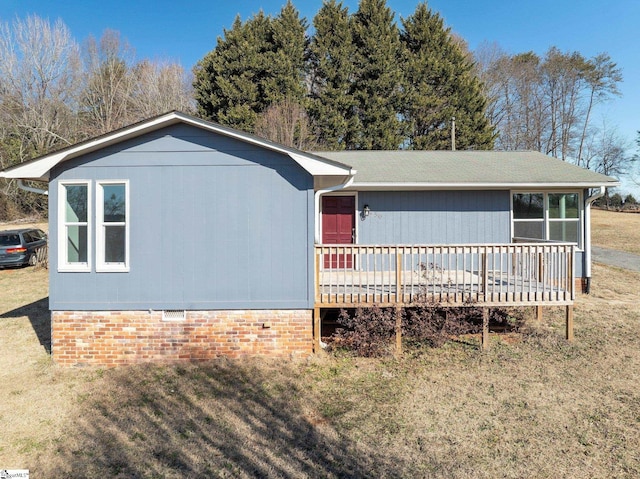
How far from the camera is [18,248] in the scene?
14906 mm

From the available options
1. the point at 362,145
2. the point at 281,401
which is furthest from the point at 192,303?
the point at 362,145

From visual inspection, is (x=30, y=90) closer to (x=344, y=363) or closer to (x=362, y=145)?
(x=362, y=145)

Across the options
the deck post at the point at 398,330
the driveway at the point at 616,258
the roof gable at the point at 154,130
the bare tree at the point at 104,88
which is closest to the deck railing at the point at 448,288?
the deck post at the point at 398,330

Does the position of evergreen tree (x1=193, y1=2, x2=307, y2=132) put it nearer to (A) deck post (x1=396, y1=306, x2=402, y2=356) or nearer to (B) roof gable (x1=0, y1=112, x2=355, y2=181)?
(B) roof gable (x1=0, y1=112, x2=355, y2=181)

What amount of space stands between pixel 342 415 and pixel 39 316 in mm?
8142

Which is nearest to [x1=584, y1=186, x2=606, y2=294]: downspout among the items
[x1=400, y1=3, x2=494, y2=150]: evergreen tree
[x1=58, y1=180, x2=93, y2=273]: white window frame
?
[x1=58, y1=180, x2=93, y2=273]: white window frame

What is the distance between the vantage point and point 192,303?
631 centimetres

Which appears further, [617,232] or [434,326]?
[617,232]

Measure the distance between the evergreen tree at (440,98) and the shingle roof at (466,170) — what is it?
12572 mm

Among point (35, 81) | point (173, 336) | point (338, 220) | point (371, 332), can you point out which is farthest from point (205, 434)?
point (35, 81)

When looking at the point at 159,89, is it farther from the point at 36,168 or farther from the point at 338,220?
the point at 36,168

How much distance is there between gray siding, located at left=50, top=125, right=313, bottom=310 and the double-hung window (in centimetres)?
638

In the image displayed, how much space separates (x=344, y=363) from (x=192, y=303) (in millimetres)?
2653

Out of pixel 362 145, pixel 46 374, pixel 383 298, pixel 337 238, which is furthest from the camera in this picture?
pixel 362 145
